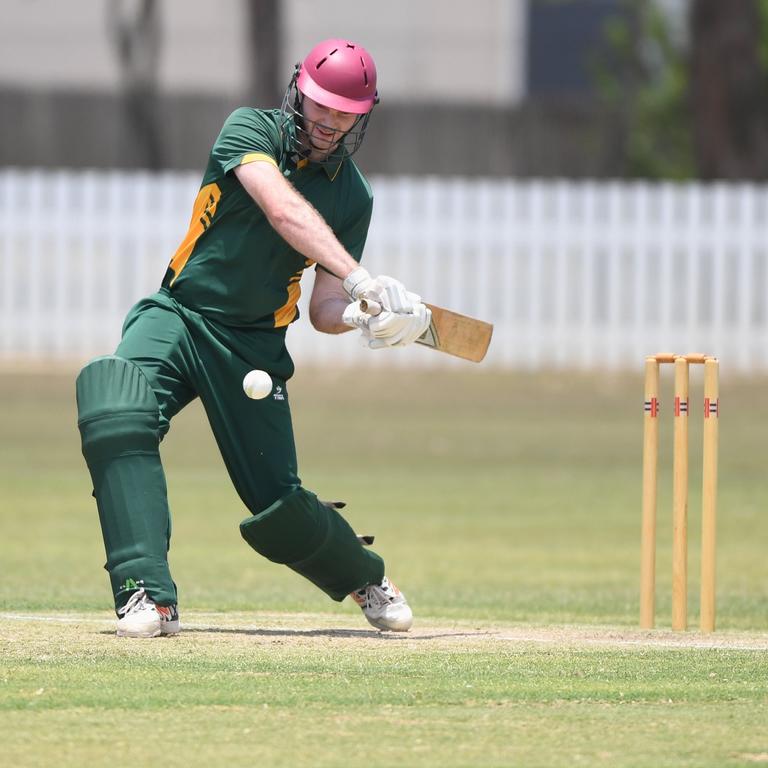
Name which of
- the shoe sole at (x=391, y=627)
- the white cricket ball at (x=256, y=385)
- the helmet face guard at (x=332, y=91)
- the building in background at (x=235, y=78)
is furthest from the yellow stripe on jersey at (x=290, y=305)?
the building in background at (x=235, y=78)

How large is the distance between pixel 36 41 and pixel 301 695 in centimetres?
2946

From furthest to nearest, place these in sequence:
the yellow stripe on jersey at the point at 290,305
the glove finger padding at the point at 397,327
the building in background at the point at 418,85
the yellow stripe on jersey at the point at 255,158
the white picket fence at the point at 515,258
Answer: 1. the building in background at the point at 418,85
2. the white picket fence at the point at 515,258
3. the yellow stripe on jersey at the point at 290,305
4. the yellow stripe on jersey at the point at 255,158
5. the glove finger padding at the point at 397,327

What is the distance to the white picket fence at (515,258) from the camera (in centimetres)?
1977

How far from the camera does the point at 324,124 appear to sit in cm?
664

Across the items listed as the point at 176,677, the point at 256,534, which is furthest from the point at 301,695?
the point at 256,534

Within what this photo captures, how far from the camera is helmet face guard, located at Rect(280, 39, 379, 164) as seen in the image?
6602 millimetres

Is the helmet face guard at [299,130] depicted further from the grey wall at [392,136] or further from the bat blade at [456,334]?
the grey wall at [392,136]

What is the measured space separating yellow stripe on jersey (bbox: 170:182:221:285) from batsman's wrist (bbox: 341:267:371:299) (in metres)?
0.61

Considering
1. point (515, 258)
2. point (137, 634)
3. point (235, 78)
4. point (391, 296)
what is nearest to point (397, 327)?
point (391, 296)

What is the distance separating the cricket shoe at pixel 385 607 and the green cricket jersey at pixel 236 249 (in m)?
1.06

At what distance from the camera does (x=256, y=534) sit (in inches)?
265

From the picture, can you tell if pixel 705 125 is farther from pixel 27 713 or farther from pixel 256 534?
pixel 27 713

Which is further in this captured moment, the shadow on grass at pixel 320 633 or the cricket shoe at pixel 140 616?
the shadow on grass at pixel 320 633

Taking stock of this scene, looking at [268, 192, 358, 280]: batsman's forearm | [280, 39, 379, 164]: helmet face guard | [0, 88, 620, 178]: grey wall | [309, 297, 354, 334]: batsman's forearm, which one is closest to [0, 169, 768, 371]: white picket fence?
[0, 88, 620, 178]: grey wall
